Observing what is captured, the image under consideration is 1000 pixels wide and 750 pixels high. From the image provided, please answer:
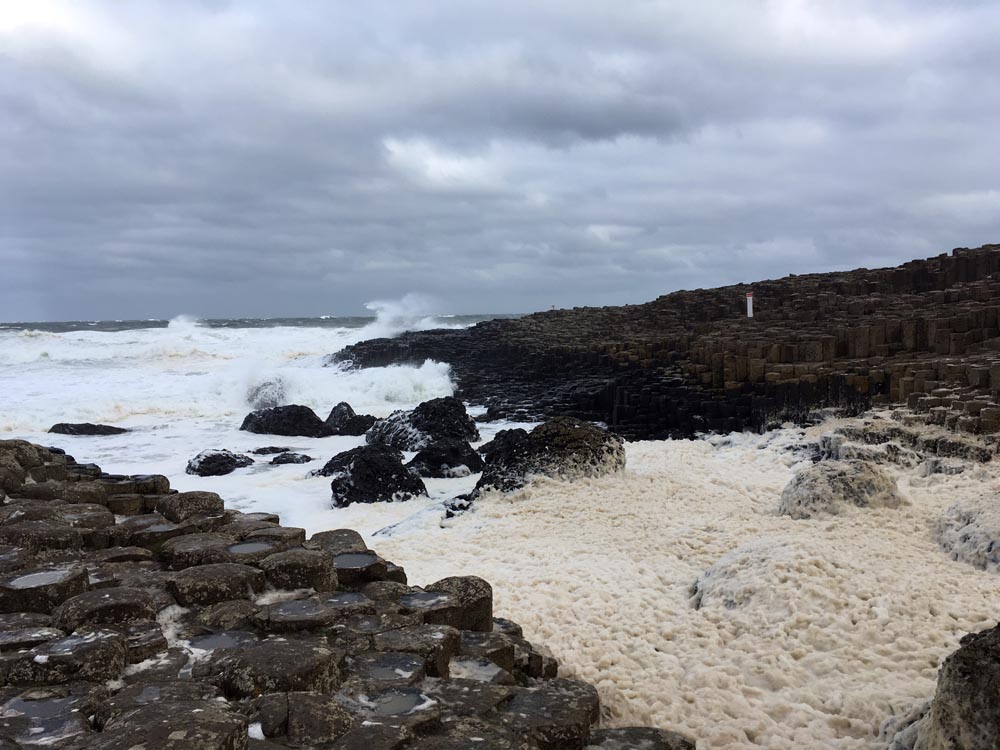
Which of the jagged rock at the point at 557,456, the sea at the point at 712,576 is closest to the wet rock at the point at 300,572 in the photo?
the sea at the point at 712,576

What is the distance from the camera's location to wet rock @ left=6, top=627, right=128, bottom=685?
9.43 feet

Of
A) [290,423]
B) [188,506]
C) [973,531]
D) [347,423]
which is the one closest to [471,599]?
[188,506]

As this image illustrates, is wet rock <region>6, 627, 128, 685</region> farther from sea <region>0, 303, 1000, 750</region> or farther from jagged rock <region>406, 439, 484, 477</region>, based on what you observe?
jagged rock <region>406, 439, 484, 477</region>

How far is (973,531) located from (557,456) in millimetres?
4352

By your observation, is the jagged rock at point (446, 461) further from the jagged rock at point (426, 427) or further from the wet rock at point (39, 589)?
the wet rock at point (39, 589)

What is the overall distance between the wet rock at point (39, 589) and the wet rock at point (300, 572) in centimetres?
89

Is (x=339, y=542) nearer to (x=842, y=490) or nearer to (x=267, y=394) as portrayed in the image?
(x=842, y=490)

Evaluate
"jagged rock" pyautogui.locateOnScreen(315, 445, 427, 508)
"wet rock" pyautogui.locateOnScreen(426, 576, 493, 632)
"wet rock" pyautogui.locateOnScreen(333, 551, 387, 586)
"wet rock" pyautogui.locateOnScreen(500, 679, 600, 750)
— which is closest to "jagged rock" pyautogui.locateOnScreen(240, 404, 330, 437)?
"jagged rock" pyautogui.locateOnScreen(315, 445, 427, 508)

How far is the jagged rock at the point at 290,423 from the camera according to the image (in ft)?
51.5

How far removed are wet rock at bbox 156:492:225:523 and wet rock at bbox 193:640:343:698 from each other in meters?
2.43

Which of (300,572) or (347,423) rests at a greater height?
(300,572)

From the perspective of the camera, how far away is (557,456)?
8844 millimetres

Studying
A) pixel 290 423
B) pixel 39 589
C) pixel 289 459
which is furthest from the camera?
pixel 290 423

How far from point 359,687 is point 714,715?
1.88m
